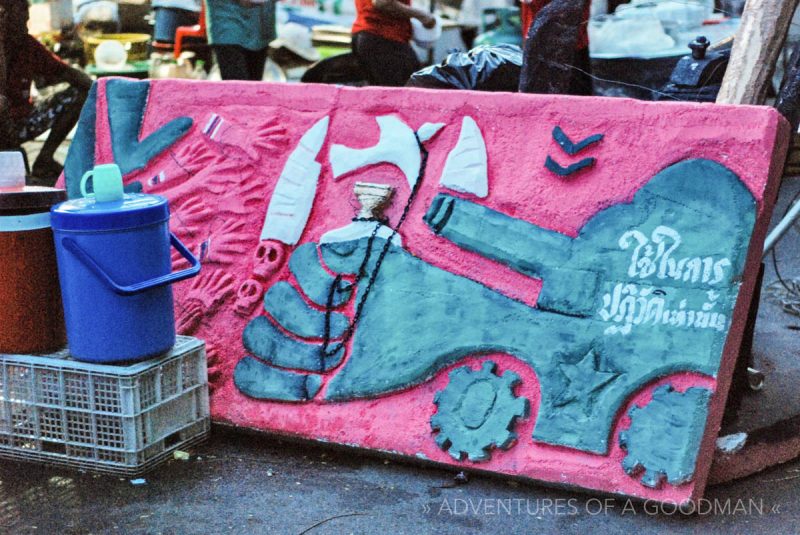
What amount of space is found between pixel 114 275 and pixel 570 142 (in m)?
1.58

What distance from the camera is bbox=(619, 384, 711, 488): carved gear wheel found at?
3.00 m

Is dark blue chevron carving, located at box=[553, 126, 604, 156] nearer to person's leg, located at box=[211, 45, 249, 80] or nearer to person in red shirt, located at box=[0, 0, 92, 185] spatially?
person's leg, located at box=[211, 45, 249, 80]

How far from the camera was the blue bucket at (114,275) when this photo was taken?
3.21 metres

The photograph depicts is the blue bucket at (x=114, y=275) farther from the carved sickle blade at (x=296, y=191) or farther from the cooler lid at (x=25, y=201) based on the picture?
the carved sickle blade at (x=296, y=191)

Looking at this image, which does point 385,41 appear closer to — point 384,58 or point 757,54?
point 384,58

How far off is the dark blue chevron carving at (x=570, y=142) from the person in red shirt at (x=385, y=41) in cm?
270

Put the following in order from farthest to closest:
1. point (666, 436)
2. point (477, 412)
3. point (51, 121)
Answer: point (51, 121)
point (477, 412)
point (666, 436)

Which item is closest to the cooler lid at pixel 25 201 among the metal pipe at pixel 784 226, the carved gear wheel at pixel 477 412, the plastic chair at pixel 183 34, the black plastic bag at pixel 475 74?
the carved gear wheel at pixel 477 412

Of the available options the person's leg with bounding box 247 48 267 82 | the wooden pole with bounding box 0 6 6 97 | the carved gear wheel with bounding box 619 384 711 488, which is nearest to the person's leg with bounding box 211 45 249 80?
the person's leg with bounding box 247 48 267 82

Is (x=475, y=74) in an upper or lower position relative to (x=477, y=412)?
upper

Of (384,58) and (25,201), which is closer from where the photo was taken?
(25,201)

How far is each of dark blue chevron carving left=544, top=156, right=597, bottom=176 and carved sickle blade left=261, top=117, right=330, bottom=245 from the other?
2.98ft

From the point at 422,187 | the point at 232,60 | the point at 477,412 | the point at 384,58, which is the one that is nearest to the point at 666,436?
the point at 477,412

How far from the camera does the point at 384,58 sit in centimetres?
592
